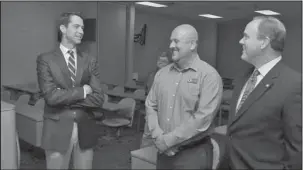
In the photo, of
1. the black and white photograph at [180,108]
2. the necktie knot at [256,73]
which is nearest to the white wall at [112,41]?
the black and white photograph at [180,108]

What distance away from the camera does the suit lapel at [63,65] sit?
6.91 feet

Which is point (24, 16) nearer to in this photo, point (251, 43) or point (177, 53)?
point (177, 53)

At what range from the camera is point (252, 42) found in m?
1.51

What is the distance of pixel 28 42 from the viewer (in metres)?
6.48

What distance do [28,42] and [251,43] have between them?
19.5ft

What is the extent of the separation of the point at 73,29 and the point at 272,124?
1405 mm

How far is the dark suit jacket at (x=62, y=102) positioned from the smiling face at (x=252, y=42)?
3.76ft

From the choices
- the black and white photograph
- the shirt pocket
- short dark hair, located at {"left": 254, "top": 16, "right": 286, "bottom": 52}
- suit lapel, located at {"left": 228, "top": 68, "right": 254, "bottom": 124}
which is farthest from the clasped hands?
short dark hair, located at {"left": 254, "top": 16, "right": 286, "bottom": 52}

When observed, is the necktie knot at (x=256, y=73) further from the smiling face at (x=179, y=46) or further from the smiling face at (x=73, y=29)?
the smiling face at (x=73, y=29)

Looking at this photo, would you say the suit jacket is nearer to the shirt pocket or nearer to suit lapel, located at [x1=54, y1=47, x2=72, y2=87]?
the shirt pocket

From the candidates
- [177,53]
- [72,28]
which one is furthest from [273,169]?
[72,28]

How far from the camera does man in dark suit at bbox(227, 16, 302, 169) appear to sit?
1.39 metres

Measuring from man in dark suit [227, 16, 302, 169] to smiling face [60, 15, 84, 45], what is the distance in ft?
3.70

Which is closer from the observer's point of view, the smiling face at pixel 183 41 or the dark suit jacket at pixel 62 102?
the smiling face at pixel 183 41
